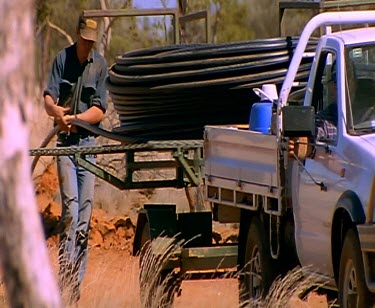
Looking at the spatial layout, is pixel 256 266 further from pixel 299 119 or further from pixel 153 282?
pixel 299 119

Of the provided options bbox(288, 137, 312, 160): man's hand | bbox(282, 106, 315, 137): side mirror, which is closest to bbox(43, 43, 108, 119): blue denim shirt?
bbox(288, 137, 312, 160): man's hand

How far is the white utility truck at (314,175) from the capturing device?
7.43m

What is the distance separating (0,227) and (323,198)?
433cm

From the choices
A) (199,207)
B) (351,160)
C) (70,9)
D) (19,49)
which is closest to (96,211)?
(199,207)

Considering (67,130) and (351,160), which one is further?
(67,130)

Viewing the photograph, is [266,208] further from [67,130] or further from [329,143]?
[67,130]

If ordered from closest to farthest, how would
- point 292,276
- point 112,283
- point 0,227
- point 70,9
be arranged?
point 0,227 < point 292,276 < point 112,283 < point 70,9

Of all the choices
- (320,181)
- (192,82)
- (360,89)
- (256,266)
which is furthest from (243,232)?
(360,89)

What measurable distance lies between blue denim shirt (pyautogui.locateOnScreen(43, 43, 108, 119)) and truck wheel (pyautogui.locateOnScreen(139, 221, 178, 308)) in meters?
1.37

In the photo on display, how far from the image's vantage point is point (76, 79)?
1119 centimetres

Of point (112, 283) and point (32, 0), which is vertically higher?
point (32, 0)

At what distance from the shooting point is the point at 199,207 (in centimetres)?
1389

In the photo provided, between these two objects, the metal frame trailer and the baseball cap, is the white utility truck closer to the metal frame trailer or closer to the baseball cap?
the metal frame trailer

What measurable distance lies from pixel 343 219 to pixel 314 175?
1.70ft
